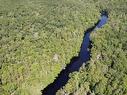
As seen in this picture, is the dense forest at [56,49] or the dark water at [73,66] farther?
the dark water at [73,66]

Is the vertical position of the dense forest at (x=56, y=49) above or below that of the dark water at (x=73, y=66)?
above

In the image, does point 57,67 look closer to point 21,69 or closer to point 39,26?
point 21,69

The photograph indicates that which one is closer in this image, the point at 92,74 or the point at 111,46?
the point at 92,74

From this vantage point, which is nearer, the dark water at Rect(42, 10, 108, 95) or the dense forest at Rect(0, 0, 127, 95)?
the dense forest at Rect(0, 0, 127, 95)

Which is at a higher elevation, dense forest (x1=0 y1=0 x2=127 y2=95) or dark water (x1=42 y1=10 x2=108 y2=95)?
dense forest (x1=0 y1=0 x2=127 y2=95)

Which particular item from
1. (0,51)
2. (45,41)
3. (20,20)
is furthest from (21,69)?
(20,20)

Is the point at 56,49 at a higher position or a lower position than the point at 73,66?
higher

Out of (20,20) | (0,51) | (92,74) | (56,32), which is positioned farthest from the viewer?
(20,20)

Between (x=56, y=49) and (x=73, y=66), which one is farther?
(x=56, y=49)
